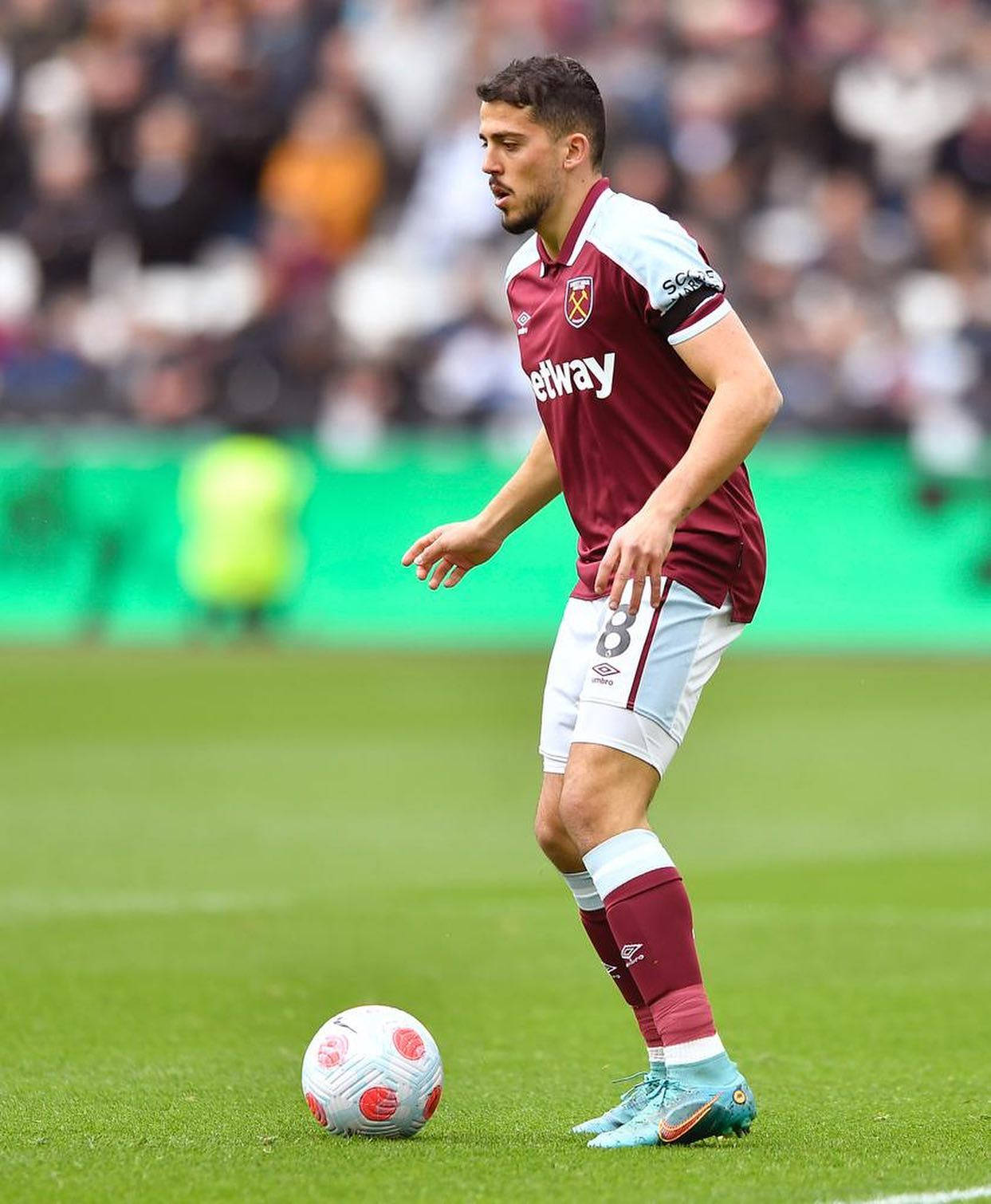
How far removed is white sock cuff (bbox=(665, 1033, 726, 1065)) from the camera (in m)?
5.15

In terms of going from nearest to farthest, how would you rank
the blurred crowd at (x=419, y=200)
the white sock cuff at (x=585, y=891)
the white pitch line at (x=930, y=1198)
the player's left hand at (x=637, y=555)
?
1. the white pitch line at (x=930, y=1198)
2. the player's left hand at (x=637, y=555)
3. the white sock cuff at (x=585, y=891)
4. the blurred crowd at (x=419, y=200)

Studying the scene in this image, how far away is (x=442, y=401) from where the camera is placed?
2061cm

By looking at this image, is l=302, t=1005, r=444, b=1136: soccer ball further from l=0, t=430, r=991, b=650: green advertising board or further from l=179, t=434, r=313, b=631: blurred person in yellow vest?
l=179, t=434, r=313, b=631: blurred person in yellow vest

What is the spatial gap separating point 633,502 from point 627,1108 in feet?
4.62

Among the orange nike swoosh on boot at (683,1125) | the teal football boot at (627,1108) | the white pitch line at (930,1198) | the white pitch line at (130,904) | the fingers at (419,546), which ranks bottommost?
the white pitch line at (130,904)

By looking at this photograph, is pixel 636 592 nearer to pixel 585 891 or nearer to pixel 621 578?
pixel 621 578

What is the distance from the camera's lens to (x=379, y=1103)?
5258 mm

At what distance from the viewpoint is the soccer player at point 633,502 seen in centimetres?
510

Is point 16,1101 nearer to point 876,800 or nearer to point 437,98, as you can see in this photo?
point 876,800

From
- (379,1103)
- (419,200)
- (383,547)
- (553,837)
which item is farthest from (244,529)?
(379,1103)

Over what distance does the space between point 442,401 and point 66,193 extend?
477 centimetres

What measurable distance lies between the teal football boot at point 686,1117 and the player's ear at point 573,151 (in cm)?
208

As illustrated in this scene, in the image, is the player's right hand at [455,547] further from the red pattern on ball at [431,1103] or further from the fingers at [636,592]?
the red pattern on ball at [431,1103]

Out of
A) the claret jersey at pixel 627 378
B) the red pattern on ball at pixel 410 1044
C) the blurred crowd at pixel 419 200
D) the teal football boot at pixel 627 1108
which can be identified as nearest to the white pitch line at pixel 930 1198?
the teal football boot at pixel 627 1108
